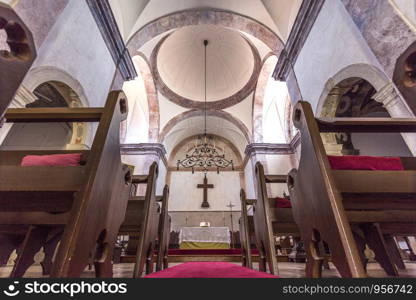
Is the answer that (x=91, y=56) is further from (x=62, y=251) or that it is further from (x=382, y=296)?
(x=382, y=296)

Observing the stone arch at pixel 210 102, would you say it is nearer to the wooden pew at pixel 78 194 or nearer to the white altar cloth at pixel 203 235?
the white altar cloth at pixel 203 235

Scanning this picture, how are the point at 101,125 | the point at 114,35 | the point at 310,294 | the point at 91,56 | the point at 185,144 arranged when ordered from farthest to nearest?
1. the point at 185,144
2. the point at 114,35
3. the point at 91,56
4. the point at 101,125
5. the point at 310,294

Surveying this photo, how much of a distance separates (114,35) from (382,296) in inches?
240

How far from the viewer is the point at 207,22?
6930 millimetres

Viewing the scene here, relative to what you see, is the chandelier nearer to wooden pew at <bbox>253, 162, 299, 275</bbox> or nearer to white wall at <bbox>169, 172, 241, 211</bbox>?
white wall at <bbox>169, 172, 241, 211</bbox>

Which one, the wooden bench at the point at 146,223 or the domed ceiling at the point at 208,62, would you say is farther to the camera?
the domed ceiling at the point at 208,62

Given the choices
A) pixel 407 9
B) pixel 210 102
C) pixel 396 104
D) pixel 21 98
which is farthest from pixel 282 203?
pixel 210 102

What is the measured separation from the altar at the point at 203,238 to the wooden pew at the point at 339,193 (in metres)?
6.25

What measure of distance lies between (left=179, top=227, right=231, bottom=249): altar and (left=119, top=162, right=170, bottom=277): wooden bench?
457 centimetres

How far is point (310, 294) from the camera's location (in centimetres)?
79

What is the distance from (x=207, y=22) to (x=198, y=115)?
5162mm

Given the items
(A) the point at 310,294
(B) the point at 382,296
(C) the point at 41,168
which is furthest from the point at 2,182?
(B) the point at 382,296

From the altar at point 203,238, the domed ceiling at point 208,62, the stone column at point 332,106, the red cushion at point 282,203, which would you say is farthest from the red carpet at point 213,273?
the domed ceiling at point 208,62

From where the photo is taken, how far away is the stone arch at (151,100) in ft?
31.0
